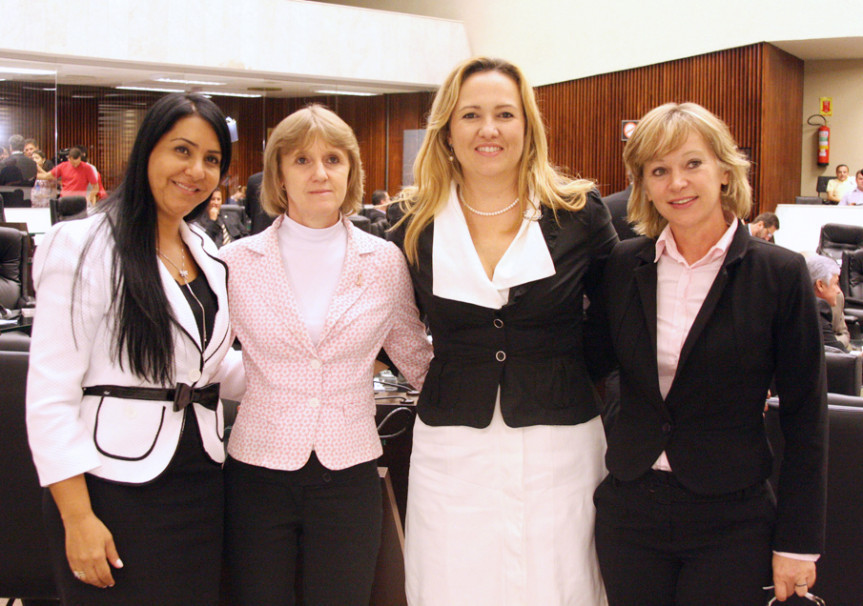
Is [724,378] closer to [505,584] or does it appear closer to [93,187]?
[505,584]

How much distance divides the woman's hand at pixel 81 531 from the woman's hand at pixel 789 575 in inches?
53.5

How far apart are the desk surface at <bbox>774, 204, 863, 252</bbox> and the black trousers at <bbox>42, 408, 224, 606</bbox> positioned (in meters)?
9.71

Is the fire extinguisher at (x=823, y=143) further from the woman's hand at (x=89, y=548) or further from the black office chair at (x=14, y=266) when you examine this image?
the woman's hand at (x=89, y=548)

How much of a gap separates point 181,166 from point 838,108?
12420 millimetres

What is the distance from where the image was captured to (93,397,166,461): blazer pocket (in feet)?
5.31

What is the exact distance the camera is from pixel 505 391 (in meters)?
1.87

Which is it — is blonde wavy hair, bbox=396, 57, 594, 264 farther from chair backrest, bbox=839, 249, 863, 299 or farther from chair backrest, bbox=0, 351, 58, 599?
chair backrest, bbox=839, 249, 863, 299

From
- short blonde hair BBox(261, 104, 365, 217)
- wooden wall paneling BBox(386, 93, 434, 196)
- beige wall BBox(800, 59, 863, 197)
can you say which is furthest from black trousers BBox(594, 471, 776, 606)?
wooden wall paneling BBox(386, 93, 434, 196)

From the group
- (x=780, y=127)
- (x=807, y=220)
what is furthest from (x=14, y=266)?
(x=780, y=127)

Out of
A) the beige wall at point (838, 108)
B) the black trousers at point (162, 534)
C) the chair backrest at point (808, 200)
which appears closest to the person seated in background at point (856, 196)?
the chair backrest at point (808, 200)

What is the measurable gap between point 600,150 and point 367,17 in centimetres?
480

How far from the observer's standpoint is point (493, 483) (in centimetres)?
189

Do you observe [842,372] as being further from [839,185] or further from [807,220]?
[839,185]

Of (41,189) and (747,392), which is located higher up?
(41,189)
